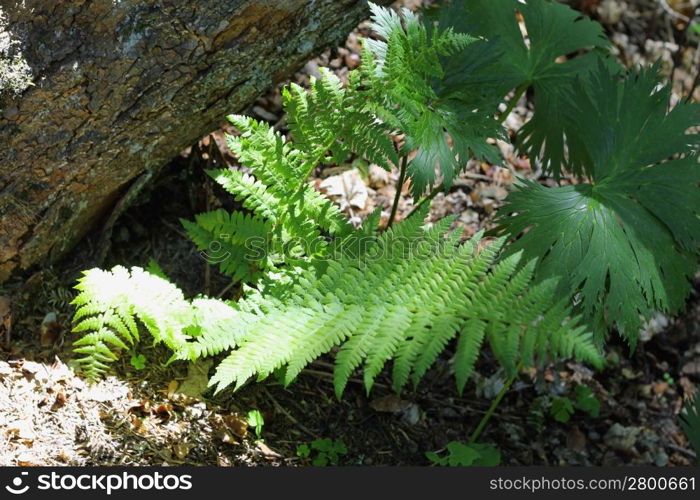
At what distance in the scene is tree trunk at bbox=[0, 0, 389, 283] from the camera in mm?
2184

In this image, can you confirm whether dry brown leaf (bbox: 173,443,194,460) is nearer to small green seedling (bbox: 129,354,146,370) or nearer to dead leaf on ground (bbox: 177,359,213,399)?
dead leaf on ground (bbox: 177,359,213,399)

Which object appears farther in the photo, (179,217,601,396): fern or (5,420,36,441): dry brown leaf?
(5,420,36,441): dry brown leaf

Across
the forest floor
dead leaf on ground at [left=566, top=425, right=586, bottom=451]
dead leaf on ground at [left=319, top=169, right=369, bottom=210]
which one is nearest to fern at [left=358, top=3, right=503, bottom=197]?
the forest floor

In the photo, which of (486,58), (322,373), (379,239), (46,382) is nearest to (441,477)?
(322,373)

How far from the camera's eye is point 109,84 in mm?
2250

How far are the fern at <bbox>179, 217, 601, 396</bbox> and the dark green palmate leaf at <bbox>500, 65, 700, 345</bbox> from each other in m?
0.43

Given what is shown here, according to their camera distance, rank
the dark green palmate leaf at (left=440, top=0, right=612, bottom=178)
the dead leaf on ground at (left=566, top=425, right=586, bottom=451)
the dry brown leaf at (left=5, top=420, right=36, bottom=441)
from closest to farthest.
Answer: the dry brown leaf at (left=5, top=420, right=36, bottom=441), the dark green palmate leaf at (left=440, top=0, right=612, bottom=178), the dead leaf on ground at (left=566, top=425, right=586, bottom=451)

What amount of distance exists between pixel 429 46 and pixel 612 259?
1022 mm

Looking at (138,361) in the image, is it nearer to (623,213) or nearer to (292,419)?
(292,419)

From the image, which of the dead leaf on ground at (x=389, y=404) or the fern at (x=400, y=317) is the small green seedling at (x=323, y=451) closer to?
the dead leaf on ground at (x=389, y=404)

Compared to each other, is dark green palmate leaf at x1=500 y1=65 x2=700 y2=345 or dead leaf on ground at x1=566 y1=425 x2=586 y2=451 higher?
dark green palmate leaf at x1=500 y1=65 x2=700 y2=345

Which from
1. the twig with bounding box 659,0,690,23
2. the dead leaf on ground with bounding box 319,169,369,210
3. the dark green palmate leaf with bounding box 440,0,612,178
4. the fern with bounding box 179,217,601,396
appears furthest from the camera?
the twig with bounding box 659,0,690,23

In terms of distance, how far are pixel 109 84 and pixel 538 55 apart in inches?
67.9

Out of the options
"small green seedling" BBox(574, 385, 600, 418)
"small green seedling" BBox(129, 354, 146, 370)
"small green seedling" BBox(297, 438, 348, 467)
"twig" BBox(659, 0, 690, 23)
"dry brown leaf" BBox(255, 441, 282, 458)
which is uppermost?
"twig" BBox(659, 0, 690, 23)
